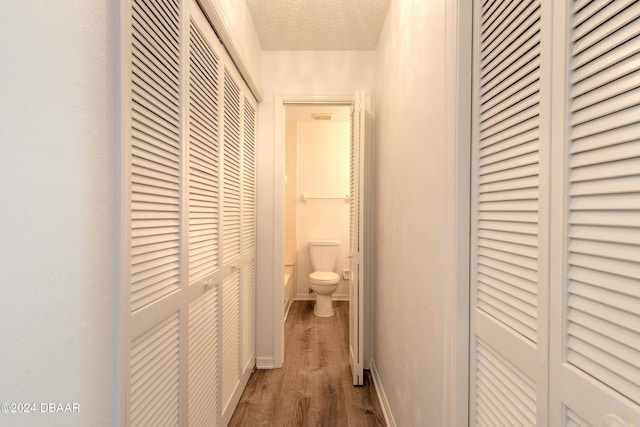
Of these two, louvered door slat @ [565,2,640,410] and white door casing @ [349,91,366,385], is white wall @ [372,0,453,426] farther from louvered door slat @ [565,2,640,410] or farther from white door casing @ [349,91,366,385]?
louvered door slat @ [565,2,640,410]

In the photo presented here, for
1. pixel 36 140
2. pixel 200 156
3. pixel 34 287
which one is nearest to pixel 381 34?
pixel 200 156

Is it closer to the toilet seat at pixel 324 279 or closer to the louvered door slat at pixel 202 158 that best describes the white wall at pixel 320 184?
the toilet seat at pixel 324 279

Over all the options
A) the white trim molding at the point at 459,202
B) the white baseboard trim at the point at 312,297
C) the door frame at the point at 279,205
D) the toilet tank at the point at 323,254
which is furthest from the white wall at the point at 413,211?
the white baseboard trim at the point at 312,297

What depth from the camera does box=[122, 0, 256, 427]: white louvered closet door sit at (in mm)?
870

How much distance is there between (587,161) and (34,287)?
964mm

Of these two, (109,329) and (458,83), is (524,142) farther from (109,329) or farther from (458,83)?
(109,329)

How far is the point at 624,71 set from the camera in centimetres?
47

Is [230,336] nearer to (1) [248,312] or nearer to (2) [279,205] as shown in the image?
(1) [248,312]

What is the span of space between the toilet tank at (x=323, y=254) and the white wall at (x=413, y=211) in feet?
6.76

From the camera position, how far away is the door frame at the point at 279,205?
98.9 inches

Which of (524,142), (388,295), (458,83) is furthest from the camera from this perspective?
(388,295)

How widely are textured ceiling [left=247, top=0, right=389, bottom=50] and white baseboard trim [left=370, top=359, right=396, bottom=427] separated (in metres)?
2.44

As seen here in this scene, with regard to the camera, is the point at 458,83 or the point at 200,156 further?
the point at 200,156

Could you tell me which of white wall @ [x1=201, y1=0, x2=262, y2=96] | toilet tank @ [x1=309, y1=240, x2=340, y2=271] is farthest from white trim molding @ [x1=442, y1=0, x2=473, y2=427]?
toilet tank @ [x1=309, y1=240, x2=340, y2=271]
